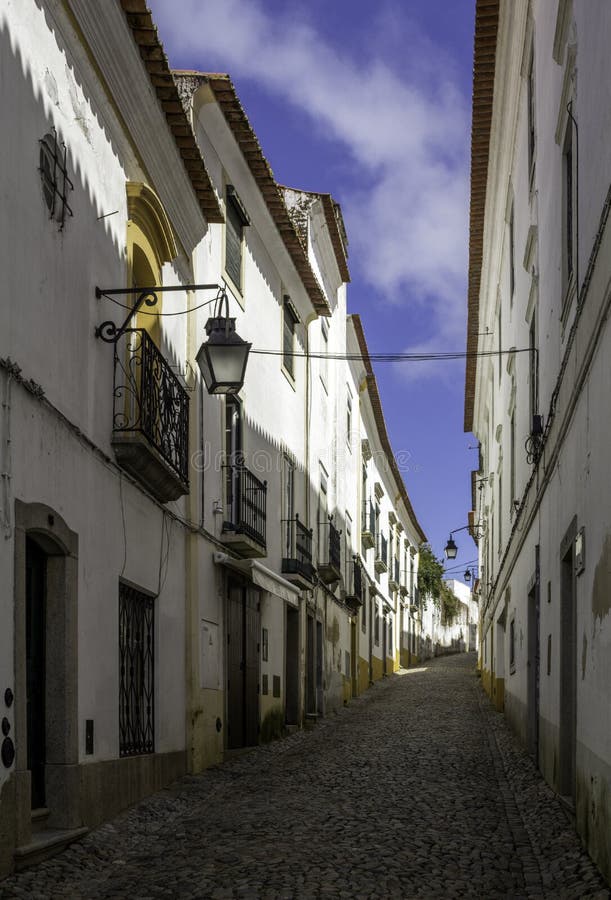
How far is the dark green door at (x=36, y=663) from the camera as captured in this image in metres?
7.73

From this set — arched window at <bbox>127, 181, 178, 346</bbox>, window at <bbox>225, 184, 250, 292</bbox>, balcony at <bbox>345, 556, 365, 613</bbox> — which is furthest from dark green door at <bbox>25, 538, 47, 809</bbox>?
balcony at <bbox>345, 556, 365, 613</bbox>

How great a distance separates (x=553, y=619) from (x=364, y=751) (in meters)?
4.74

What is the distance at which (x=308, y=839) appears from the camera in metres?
8.02

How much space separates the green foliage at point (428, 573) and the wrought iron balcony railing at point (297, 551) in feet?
104

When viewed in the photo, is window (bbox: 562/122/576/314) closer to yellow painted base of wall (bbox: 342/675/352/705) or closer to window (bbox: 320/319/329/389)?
window (bbox: 320/319/329/389)

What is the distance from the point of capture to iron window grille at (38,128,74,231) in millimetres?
7621

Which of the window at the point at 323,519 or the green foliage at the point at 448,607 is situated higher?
the window at the point at 323,519

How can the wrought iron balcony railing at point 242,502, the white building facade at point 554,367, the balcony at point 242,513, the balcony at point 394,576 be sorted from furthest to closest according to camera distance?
the balcony at point 394,576 → the wrought iron balcony railing at point 242,502 → the balcony at point 242,513 → the white building facade at point 554,367

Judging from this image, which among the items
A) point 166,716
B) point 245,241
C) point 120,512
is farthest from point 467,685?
point 120,512

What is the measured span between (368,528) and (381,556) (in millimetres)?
3878

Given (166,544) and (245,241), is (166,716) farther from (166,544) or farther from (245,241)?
(245,241)

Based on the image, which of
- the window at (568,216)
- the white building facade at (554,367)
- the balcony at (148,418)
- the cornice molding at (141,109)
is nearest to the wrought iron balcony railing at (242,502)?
the cornice molding at (141,109)

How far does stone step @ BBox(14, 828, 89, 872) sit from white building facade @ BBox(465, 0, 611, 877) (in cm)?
312

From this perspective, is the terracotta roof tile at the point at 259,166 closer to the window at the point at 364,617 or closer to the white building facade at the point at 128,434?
the white building facade at the point at 128,434
